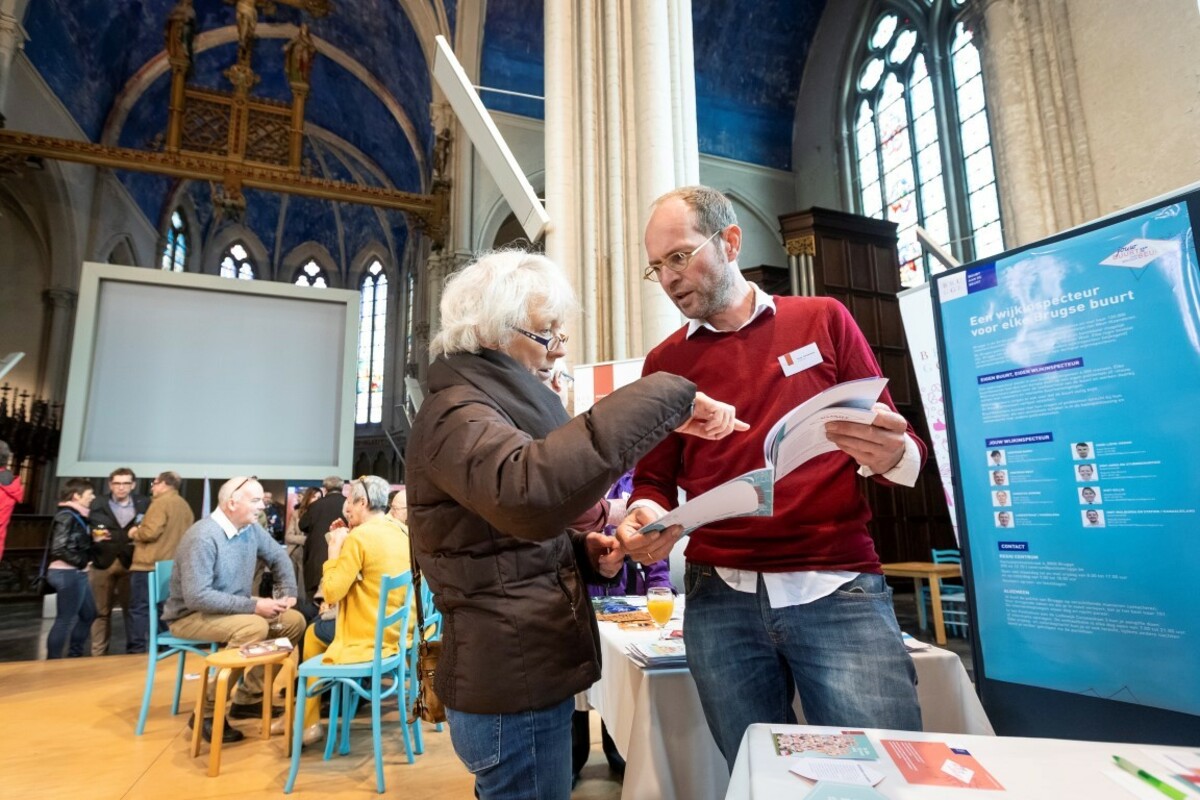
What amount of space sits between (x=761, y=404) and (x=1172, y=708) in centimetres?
78

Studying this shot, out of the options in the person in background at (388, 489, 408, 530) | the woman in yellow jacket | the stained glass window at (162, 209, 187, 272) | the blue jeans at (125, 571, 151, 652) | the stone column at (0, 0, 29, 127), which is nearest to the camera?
the woman in yellow jacket

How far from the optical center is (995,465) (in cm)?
132

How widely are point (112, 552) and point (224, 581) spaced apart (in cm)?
332

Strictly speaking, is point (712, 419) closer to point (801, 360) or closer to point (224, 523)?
point (801, 360)

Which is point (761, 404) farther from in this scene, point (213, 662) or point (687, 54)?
point (687, 54)

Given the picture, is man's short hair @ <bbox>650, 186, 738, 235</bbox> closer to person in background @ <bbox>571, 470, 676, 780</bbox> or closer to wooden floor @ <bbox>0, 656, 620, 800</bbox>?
person in background @ <bbox>571, 470, 676, 780</bbox>

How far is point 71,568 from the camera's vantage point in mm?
5176

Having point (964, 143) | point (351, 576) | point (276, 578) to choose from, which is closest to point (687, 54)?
point (351, 576)

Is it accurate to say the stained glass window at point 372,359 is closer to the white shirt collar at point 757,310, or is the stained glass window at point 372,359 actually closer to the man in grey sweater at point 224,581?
the man in grey sweater at point 224,581

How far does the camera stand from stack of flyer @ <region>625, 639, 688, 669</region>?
1.58 m

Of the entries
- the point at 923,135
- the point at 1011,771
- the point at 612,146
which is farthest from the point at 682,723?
the point at 923,135


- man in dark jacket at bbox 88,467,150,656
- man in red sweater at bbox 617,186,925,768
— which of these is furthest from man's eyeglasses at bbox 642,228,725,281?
man in dark jacket at bbox 88,467,150,656

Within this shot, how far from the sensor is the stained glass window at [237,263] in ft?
62.1

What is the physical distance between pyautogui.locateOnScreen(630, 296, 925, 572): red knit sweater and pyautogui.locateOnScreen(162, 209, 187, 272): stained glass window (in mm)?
17827
